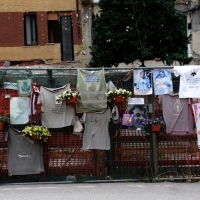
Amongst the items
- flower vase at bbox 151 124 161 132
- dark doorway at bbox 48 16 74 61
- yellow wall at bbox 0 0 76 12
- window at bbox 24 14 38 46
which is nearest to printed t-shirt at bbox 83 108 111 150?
flower vase at bbox 151 124 161 132

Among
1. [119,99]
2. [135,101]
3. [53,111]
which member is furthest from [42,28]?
[119,99]

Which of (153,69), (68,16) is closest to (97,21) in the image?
(68,16)

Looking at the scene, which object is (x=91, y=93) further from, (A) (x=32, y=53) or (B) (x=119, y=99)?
(A) (x=32, y=53)

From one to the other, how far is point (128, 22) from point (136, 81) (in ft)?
35.7

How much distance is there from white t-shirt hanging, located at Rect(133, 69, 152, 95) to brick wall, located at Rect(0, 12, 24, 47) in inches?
679

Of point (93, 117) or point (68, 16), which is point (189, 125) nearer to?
point (93, 117)

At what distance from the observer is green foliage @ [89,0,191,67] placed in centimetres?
2041

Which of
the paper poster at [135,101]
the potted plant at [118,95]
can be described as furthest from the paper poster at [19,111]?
the paper poster at [135,101]

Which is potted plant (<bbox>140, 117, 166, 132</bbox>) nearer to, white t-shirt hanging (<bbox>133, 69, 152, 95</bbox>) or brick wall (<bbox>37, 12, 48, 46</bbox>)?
white t-shirt hanging (<bbox>133, 69, 152, 95</bbox>)

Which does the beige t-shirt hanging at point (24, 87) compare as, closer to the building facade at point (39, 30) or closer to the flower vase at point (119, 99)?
the flower vase at point (119, 99)

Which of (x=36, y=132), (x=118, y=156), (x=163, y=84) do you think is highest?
(x=163, y=84)

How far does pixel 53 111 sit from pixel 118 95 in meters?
1.48

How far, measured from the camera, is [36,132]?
32.1 feet

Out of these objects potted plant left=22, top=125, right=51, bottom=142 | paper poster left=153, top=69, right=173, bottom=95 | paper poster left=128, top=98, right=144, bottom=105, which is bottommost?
potted plant left=22, top=125, right=51, bottom=142
